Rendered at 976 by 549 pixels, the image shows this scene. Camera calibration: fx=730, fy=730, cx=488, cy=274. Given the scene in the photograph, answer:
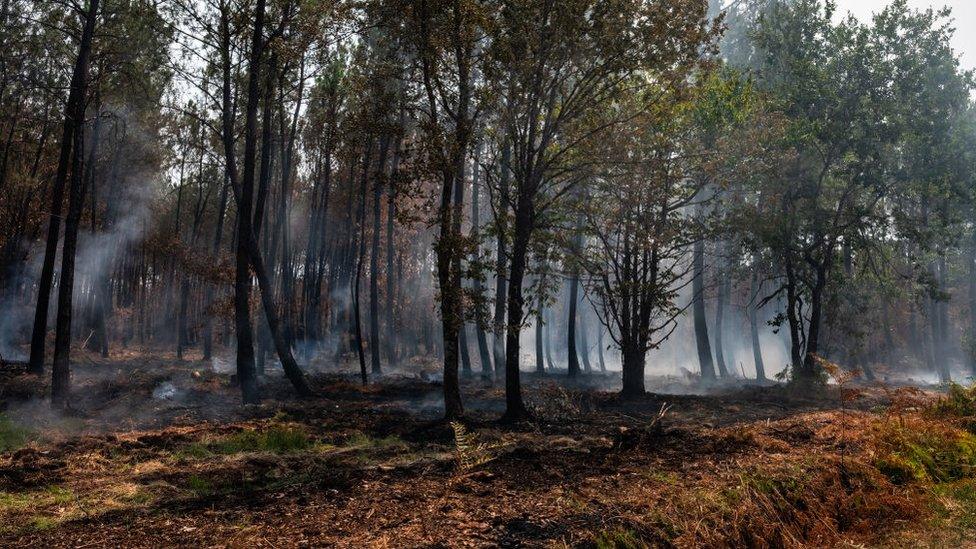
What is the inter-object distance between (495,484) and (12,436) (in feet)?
30.7

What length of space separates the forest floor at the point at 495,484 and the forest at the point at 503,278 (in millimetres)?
48

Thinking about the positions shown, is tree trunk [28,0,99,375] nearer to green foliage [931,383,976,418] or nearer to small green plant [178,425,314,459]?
small green plant [178,425,314,459]

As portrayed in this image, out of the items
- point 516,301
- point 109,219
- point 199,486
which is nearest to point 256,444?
point 199,486

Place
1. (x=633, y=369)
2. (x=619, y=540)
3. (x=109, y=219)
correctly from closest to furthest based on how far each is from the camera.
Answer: (x=619, y=540)
(x=633, y=369)
(x=109, y=219)

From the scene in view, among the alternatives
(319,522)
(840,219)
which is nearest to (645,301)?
(840,219)

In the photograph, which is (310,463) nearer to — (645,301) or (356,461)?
(356,461)

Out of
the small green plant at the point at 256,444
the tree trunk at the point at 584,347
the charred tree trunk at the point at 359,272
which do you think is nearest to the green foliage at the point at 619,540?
the small green plant at the point at 256,444

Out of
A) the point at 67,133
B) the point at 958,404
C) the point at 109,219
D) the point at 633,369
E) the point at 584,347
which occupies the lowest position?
the point at 958,404

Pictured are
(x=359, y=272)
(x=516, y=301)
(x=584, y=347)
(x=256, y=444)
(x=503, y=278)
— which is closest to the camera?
(x=256, y=444)

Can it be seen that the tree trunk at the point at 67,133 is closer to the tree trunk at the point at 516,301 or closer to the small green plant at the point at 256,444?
the small green plant at the point at 256,444

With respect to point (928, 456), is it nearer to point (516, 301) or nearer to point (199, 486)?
point (516, 301)

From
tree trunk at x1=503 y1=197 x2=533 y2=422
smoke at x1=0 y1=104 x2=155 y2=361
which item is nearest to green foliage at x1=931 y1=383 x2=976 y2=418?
tree trunk at x1=503 y1=197 x2=533 y2=422

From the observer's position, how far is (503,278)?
14.2 meters

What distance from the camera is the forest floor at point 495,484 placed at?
537 centimetres
